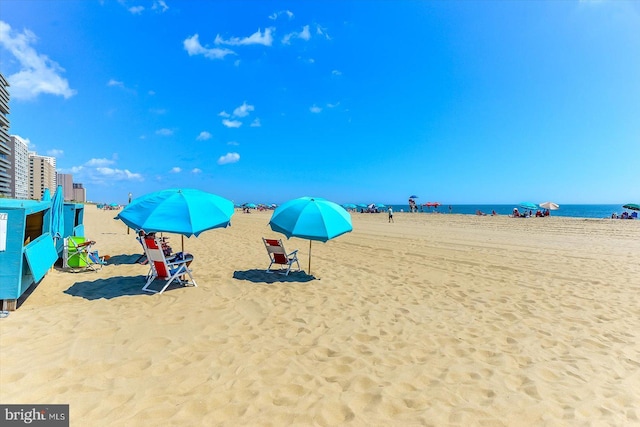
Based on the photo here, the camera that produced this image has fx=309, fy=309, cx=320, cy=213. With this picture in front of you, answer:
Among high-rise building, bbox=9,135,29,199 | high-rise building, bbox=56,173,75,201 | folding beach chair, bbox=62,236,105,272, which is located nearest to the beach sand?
folding beach chair, bbox=62,236,105,272

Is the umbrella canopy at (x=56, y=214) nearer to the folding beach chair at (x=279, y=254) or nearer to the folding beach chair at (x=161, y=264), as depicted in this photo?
the folding beach chair at (x=161, y=264)

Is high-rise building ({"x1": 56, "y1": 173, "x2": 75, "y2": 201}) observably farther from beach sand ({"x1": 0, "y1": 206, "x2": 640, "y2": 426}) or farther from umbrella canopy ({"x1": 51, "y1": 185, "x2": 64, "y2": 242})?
beach sand ({"x1": 0, "y1": 206, "x2": 640, "y2": 426})

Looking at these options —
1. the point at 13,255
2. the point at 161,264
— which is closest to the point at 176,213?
the point at 161,264

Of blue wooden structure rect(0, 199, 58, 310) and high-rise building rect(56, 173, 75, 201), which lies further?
high-rise building rect(56, 173, 75, 201)

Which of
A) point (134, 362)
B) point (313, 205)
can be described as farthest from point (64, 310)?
point (313, 205)

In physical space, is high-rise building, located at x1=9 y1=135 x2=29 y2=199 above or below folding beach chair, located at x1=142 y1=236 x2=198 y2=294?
above

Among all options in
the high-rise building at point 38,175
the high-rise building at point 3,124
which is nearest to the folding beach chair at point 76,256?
the high-rise building at point 3,124

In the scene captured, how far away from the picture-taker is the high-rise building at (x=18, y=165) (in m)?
63.8

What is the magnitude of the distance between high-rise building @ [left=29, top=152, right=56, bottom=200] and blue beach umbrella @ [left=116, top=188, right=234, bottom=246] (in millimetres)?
107899

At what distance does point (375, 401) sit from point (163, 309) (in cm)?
362

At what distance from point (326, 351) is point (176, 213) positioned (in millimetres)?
3571

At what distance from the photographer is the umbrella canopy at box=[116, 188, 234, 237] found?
528cm

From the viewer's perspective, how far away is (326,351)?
3611 millimetres

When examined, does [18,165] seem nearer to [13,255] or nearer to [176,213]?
[13,255]
